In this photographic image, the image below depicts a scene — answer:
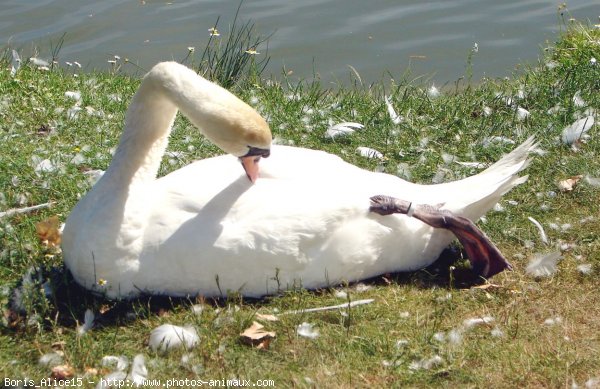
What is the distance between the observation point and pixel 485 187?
17.3ft

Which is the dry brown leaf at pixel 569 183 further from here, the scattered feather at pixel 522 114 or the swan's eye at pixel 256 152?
the swan's eye at pixel 256 152

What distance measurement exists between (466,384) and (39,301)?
2098 millimetres

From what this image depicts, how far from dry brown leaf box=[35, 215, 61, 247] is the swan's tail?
2.17 metres

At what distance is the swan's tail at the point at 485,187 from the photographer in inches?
205

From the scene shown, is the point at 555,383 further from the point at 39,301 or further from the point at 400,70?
the point at 400,70

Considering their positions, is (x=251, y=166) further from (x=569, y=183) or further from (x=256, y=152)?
(x=569, y=183)

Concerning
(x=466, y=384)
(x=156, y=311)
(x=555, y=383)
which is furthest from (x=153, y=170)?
(x=555, y=383)

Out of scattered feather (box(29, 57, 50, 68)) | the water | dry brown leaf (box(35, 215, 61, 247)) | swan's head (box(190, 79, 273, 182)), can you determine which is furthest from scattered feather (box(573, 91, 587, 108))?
scattered feather (box(29, 57, 50, 68))

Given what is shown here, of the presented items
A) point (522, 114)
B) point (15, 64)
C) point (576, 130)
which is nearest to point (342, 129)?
point (522, 114)

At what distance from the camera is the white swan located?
4.50m

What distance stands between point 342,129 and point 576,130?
1647 millimetres

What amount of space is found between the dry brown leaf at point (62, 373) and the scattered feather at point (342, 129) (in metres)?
3.14

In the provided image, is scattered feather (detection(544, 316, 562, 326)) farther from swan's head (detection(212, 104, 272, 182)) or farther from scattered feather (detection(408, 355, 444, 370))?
swan's head (detection(212, 104, 272, 182))

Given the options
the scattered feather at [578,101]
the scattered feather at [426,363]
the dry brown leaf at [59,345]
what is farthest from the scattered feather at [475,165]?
the dry brown leaf at [59,345]
